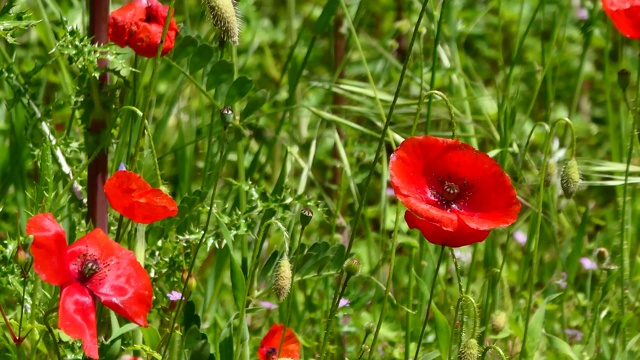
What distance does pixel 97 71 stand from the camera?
1.67 metres

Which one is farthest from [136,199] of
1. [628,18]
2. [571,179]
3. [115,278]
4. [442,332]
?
[628,18]

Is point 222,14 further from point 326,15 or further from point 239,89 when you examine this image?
point 326,15

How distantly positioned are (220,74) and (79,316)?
63 centimetres

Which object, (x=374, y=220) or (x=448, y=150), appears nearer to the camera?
(x=448, y=150)

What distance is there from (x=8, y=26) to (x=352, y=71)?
1.81m

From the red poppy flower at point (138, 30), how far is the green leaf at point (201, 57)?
149 millimetres

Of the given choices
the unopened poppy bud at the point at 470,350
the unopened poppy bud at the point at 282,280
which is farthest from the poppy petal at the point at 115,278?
the unopened poppy bud at the point at 470,350

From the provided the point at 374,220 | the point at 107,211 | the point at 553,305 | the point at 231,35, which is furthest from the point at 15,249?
the point at 374,220

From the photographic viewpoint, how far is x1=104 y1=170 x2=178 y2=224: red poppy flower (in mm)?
1426

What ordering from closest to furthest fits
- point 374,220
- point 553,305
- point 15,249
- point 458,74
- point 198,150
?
point 15,249 < point 553,305 < point 458,74 < point 198,150 < point 374,220

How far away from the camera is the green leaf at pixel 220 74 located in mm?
1823

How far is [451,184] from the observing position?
1.51 m

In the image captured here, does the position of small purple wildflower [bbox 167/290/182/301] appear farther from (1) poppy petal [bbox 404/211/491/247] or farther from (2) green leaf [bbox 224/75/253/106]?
(1) poppy petal [bbox 404/211/491/247]

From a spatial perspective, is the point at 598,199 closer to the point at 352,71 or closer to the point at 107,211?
the point at 352,71
